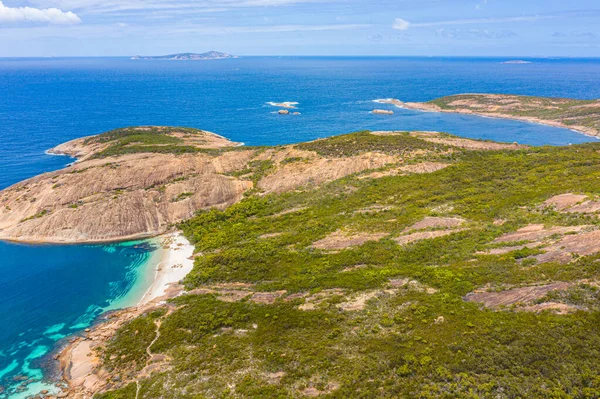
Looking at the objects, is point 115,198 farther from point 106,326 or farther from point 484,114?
point 484,114

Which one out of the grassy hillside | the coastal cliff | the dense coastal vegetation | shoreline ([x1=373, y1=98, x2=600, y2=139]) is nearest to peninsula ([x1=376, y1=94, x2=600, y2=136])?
shoreline ([x1=373, y1=98, x2=600, y2=139])

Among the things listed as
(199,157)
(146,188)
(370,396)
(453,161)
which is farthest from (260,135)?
(370,396)

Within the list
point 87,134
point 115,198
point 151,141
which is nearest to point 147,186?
point 115,198

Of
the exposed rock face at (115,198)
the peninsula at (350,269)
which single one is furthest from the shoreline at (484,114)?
the exposed rock face at (115,198)

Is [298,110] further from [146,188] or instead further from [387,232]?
[387,232]

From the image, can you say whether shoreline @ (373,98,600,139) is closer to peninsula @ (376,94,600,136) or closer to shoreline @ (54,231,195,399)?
peninsula @ (376,94,600,136)
